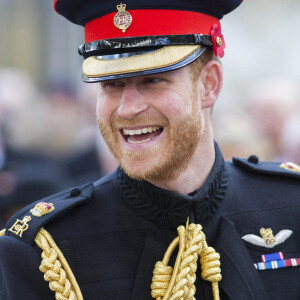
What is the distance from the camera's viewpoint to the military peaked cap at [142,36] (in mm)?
2748

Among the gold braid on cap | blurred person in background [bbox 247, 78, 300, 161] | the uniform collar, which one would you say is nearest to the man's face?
the uniform collar

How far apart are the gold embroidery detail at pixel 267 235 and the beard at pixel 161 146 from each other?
19.7 inches

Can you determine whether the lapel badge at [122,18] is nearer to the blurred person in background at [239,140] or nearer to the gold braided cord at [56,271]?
the gold braided cord at [56,271]

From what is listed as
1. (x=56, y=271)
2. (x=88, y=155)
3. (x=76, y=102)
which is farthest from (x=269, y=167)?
(x=76, y=102)

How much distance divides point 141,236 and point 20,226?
513mm

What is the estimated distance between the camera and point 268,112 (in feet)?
21.1

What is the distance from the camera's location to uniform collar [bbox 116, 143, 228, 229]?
2.94 meters

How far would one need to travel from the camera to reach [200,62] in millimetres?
2980

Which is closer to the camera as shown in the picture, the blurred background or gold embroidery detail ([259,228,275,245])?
gold embroidery detail ([259,228,275,245])

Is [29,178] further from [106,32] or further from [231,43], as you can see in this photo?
[231,43]

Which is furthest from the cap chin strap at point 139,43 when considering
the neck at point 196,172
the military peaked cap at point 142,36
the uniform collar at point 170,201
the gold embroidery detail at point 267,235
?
the gold embroidery detail at point 267,235

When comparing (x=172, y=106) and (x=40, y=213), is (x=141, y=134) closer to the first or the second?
(x=172, y=106)

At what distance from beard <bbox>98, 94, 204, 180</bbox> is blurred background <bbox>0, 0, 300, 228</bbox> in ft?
7.72

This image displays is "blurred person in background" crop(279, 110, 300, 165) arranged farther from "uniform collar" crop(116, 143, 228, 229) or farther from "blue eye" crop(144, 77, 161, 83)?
"blue eye" crop(144, 77, 161, 83)
